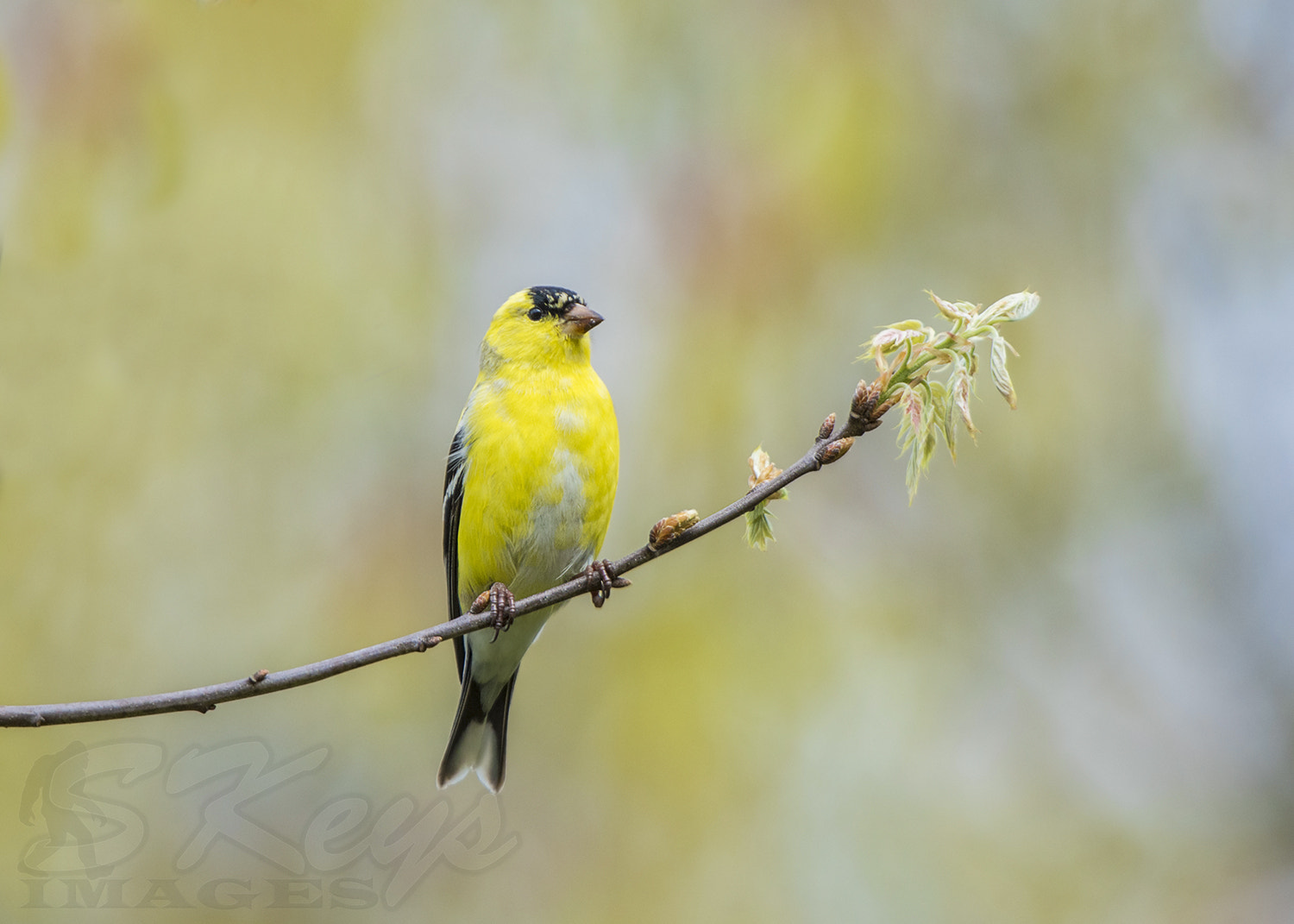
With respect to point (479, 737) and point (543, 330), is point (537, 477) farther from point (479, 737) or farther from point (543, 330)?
point (479, 737)

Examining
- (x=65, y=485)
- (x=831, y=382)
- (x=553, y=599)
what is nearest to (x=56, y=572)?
(x=65, y=485)

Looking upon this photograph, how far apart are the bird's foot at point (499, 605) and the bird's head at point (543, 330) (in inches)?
44.0

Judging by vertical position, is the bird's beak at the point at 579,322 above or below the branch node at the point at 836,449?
above

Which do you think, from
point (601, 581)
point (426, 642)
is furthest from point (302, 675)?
point (601, 581)

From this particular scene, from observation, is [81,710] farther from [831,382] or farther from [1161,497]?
[1161,497]

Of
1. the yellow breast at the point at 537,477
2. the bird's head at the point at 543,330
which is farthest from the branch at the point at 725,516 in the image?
the bird's head at the point at 543,330

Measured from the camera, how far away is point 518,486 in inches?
163

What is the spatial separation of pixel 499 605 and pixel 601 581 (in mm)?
933

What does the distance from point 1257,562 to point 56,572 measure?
6.59m

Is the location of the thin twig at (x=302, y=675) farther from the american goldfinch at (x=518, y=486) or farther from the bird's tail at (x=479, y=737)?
the bird's tail at (x=479, y=737)

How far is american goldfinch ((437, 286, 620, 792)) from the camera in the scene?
4172 millimetres

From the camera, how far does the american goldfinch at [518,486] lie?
417 cm

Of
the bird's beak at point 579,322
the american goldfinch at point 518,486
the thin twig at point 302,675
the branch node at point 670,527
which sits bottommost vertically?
the thin twig at point 302,675

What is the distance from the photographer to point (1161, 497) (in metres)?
6.59
